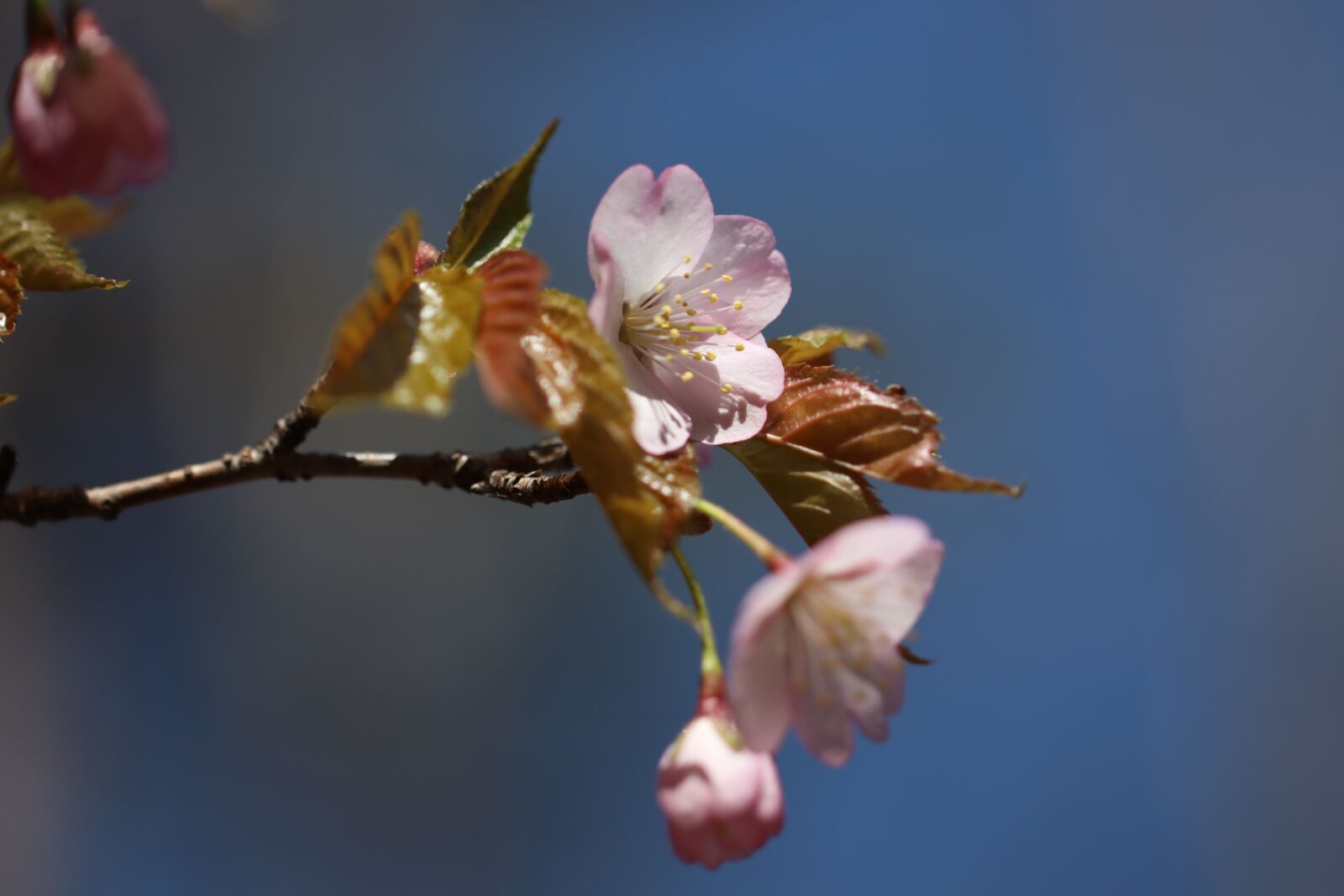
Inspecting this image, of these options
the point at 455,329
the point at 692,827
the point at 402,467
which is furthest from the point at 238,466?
the point at 692,827

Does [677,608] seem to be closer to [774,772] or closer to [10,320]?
[774,772]

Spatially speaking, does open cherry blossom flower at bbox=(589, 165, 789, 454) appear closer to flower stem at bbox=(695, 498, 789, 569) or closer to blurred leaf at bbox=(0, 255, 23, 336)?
flower stem at bbox=(695, 498, 789, 569)

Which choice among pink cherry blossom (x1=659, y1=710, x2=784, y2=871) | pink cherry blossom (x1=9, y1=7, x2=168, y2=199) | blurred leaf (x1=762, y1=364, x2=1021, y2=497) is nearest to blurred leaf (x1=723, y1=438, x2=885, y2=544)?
blurred leaf (x1=762, y1=364, x2=1021, y2=497)

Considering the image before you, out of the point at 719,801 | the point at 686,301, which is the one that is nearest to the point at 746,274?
the point at 686,301

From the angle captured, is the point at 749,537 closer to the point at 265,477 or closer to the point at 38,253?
the point at 265,477

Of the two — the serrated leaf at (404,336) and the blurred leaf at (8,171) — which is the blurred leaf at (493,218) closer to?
the serrated leaf at (404,336)
